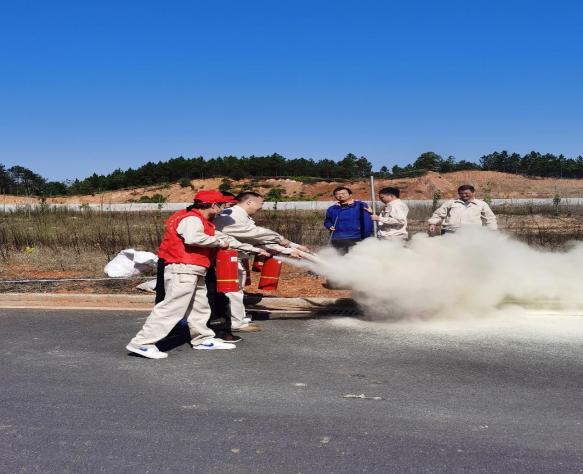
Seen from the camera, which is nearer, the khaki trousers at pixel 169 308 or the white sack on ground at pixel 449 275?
the khaki trousers at pixel 169 308

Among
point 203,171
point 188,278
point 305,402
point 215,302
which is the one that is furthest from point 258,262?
point 203,171

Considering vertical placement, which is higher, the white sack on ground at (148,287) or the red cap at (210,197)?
the red cap at (210,197)

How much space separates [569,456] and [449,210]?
5.66m

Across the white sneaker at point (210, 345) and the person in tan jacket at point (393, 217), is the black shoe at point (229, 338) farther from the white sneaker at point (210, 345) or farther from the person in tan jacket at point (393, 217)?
the person in tan jacket at point (393, 217)

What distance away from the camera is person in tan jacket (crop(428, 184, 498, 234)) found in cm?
871

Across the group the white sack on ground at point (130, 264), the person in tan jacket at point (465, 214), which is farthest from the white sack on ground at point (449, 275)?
the white sack on ground at point (130, 264)

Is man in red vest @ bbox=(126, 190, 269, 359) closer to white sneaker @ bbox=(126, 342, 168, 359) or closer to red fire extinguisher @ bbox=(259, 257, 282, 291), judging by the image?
white sneaker @ bbox=(126, 342, 168, 359)

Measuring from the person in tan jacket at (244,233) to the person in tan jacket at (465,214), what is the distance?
2.72 m

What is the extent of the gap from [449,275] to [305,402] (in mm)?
3484

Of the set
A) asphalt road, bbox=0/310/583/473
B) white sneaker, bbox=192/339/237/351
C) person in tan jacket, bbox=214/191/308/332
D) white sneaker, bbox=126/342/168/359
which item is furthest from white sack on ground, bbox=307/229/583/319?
white sneaker, bbox=126/342/168/359

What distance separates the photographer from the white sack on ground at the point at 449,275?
7418 millimetres

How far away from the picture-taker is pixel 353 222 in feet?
27.9

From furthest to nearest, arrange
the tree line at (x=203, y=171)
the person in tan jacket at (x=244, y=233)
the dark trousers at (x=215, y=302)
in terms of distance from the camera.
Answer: the tree line at (x=203, y=171), the person in tan jacket at (x=244, y=233), the dark trousers at (x=215, y=302)

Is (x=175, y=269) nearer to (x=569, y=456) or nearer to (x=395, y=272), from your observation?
(x=395, y=272)
